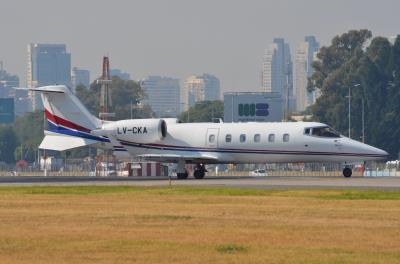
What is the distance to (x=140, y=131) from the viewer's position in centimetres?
7631

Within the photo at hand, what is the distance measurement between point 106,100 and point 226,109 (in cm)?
2866

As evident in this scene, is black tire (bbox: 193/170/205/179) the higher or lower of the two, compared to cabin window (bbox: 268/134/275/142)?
lower

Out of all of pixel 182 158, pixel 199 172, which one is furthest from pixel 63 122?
pixel 199 172

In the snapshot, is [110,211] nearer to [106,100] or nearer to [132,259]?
[132,259]

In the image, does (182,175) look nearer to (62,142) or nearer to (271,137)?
(271,137)

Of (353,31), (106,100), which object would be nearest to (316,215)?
(106,100)

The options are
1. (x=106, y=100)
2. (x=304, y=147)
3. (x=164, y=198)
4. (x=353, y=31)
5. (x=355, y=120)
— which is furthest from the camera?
(x=353, y=31)

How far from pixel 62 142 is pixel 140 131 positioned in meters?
5.44

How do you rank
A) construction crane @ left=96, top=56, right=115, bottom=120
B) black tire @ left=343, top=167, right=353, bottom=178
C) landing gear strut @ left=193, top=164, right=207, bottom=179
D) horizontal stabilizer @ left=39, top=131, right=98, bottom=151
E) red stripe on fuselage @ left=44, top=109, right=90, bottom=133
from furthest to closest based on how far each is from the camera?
construction crane @ left=96, top=56, right=115, bottom=120 < horizontal stabilizer @ left=39, top=131, right=98, bottom=151 < red stripe on fuselage @ left=44, top=109, right=90, bottom=133 < landing gear strut @ left=193, top=164, right=207, bottom=179 < black tire @ left=343, top=167, right=353, bottom=178

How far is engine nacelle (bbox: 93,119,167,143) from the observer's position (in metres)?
76.1

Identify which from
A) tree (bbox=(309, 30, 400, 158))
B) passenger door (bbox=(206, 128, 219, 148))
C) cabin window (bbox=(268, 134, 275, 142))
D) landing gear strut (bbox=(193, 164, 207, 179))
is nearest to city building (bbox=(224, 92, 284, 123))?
tree (bbox=(309, 30, 400, 158))

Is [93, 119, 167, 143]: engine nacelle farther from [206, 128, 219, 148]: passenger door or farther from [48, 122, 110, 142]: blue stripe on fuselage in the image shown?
[206, 128, 219, 148]: passenger door

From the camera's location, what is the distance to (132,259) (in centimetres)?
2952

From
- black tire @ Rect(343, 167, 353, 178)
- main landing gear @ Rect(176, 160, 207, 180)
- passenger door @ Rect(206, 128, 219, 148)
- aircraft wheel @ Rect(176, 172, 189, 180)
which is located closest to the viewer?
black tire @ Rect(343, 167, 353, 178)
